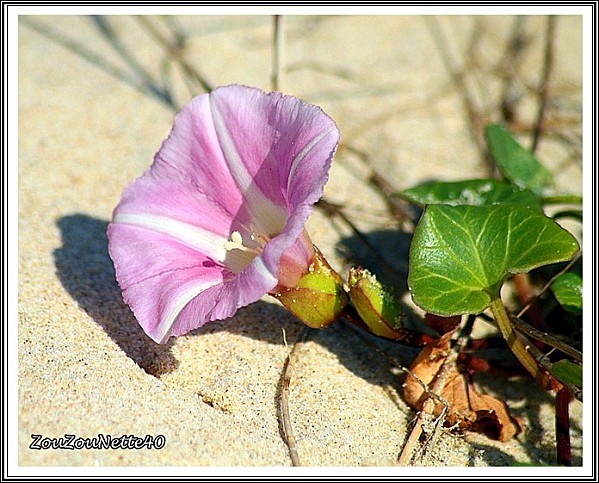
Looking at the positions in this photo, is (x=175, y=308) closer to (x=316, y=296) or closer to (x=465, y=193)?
(x=316, y=296)

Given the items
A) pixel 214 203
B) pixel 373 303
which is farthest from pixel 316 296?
pixel 214 203

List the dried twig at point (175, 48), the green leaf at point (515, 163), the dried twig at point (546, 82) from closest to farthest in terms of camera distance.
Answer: the green leaf at point (515, 163) → the dried twig at point (546, 82) → the dried twig at point (175, 48)

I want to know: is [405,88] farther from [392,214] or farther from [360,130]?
[392,214]

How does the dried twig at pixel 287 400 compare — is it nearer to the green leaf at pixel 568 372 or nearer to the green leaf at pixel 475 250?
the green leaf at pixel 475 250

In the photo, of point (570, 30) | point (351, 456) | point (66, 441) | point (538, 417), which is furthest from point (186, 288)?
point (570, 30)

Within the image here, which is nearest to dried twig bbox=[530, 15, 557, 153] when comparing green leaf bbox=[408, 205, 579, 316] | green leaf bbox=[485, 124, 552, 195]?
green leaf bbox=[485, 124, 552, 195]

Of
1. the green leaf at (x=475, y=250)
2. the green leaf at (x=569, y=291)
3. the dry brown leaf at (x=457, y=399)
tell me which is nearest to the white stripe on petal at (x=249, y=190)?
the green leaf at (x=475, y=250)
